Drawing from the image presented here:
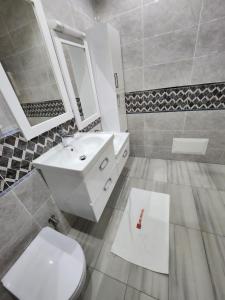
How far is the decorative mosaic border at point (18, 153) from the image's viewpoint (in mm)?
830

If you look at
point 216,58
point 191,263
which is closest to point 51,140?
point 191,263

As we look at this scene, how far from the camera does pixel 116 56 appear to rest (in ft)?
5.19

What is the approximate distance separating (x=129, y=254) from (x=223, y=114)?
187cm

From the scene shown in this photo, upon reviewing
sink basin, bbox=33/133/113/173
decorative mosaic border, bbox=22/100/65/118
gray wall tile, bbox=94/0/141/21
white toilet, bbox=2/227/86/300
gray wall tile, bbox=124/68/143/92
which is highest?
gray wall tile, bbox=94/0/141/21

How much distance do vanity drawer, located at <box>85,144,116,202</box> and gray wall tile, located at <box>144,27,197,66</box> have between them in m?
1.26

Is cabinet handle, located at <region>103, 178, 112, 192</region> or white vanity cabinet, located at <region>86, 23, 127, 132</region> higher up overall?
white vanity cabinet, located at <region>86, 23, 127, 132</region>

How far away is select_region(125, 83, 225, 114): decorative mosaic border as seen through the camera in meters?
1.59

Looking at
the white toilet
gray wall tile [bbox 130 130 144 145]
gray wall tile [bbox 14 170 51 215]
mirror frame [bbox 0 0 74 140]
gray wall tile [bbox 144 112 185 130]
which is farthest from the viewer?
gray wall tile [bbox 130 130 144 145]

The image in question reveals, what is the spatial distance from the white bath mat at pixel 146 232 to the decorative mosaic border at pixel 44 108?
126 centimetres

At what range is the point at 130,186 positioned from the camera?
71.9 inches

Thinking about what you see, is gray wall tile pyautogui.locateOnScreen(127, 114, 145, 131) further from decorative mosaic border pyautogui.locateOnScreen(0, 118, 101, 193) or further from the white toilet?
the white toilet

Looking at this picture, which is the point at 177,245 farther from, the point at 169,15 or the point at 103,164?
the point at 169,15

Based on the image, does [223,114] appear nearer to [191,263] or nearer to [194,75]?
[194,75]

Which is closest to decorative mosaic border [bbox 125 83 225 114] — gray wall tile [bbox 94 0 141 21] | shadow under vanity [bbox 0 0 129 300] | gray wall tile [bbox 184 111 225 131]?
gray wall tile [bbox 184 111 225 131]
